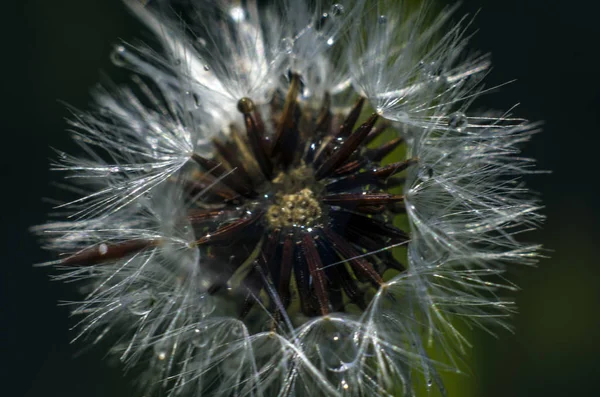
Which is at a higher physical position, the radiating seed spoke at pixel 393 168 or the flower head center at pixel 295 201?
the flower head center at pixel 295 201

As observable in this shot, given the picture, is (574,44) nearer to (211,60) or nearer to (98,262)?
(211,60)

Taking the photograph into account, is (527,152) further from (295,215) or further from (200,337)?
(200,337)

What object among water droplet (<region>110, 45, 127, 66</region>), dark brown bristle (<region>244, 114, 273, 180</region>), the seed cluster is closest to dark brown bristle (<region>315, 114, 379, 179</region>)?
the seed cluster

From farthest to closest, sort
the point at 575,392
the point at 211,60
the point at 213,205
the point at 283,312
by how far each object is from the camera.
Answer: the point at 575,392 < the point at 211,60 < the point at 213,205 < the point at 283,312

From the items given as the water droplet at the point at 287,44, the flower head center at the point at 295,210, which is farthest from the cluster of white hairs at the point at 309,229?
the flower head center at the point at 295,210

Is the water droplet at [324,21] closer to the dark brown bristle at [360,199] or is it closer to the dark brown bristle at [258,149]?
the dark brown bristle at [258,149]

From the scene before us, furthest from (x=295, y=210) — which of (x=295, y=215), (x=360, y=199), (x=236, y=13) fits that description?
(x=236, y=13)

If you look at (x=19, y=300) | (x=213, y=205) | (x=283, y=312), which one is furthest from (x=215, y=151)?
(x=19, y=300)
